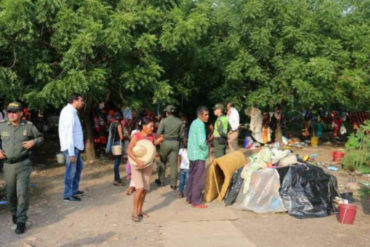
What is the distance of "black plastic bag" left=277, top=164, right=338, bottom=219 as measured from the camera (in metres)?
6.23

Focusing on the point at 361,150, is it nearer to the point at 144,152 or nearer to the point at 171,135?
the point at 171,135

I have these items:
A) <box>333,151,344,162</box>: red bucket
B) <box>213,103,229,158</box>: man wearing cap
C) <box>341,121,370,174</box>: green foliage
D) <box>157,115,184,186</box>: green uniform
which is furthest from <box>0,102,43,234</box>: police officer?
<box>333,151,344,162</box>: red bucket

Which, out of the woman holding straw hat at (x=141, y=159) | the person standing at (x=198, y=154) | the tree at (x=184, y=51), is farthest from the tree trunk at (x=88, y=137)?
the woman holding straw hat at (x=141, y=159)

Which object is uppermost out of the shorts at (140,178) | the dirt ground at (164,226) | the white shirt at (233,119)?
the white shirt at (233,119)

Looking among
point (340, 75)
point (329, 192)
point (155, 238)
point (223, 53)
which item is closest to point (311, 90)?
point (340, 75)

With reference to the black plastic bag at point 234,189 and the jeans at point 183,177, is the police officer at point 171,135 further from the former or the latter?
the black plastic bag at point 234,189

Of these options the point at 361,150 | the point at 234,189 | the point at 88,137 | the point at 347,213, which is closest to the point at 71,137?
the point at 234,189

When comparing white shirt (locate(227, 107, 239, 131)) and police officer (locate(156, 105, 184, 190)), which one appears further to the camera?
white shirt (locate(227, 107, 239, 131))

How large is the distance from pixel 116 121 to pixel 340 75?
9.11m

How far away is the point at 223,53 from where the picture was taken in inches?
539

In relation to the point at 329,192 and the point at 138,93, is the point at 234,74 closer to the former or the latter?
the point at 138,93

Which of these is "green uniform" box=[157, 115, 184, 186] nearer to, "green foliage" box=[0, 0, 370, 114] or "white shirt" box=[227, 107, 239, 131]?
"green foliage" box=[0, 0, 370, 114]

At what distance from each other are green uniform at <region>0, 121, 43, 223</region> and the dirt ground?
463 mm

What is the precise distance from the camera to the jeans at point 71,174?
6.73m
